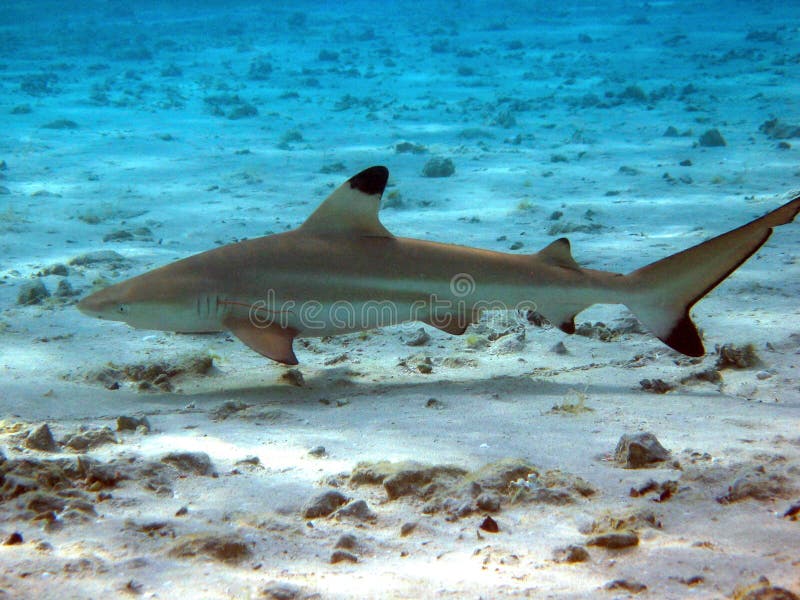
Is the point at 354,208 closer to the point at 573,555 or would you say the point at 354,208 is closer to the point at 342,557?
the point at 342,557

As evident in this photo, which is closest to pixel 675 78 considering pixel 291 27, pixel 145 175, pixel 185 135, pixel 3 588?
pixel 185 135

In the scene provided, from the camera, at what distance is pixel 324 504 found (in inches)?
103

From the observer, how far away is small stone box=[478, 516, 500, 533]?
2.43 m

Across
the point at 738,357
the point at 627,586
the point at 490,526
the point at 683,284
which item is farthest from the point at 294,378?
the point at 738,357

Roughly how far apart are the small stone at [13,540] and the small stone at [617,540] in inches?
77.6

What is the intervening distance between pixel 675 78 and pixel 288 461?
22.6m

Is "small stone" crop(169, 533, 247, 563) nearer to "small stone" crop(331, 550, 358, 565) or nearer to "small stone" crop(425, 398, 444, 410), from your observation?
"small stone" crop(331, 550, 358, 565)

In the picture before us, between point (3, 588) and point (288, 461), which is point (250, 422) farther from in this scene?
point (3, 588)

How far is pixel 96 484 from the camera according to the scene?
2676 mm

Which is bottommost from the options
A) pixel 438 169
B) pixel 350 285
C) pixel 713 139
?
pixel 350 285

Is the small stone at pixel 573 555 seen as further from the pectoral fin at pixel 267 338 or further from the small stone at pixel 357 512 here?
the pectoral fin at pixel 267 338

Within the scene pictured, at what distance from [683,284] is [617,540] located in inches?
92.4

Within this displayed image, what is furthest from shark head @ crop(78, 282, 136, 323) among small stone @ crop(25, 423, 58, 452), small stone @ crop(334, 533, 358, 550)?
small stone @ crop(334, 533, 358, 550)

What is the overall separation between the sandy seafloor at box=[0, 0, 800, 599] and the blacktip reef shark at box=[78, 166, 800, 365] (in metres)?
0.46
